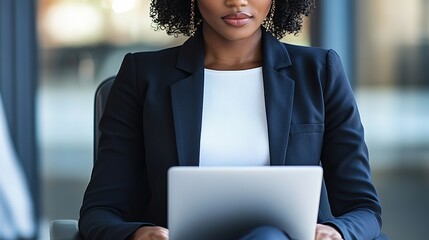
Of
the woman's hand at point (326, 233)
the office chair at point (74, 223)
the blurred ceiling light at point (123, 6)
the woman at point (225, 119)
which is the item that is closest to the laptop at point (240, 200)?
the woman's hand at point (326, 233)

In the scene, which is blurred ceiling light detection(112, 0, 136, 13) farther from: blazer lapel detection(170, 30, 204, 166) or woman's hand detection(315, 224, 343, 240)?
woman's hand detection(315, 224, 343, 240)

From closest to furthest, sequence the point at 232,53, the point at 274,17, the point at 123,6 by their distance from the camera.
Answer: the point at 232,53 < the point at 274,17 < the point at 123,6

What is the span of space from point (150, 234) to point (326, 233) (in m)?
0.32

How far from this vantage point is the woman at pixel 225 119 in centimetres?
189

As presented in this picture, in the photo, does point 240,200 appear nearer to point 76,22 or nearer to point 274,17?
point 274,17

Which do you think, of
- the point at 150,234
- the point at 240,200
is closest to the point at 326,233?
the point at 240,200

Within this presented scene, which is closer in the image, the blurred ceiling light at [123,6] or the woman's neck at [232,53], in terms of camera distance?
the woman's neck at [232,53]

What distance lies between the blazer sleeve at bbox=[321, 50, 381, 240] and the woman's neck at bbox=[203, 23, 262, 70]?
0.16 meters

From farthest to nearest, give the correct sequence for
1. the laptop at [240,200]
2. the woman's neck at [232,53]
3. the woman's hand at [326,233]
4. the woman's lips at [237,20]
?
the woman's neck at [232,53] → the woman's lips at [237,20] → the woman's hand at [326,233] → the laptop at [240,200]

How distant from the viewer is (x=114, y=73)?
403 centimetres

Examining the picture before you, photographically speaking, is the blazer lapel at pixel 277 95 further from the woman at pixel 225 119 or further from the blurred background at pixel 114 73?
the blurred background at pixel 114 73

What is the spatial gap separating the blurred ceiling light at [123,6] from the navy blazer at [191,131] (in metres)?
1.97

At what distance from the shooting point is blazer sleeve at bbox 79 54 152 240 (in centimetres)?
195

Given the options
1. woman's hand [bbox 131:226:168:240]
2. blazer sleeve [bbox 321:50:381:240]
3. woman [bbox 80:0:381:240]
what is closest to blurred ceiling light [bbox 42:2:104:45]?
woman [bbox 80:0:381:240]
